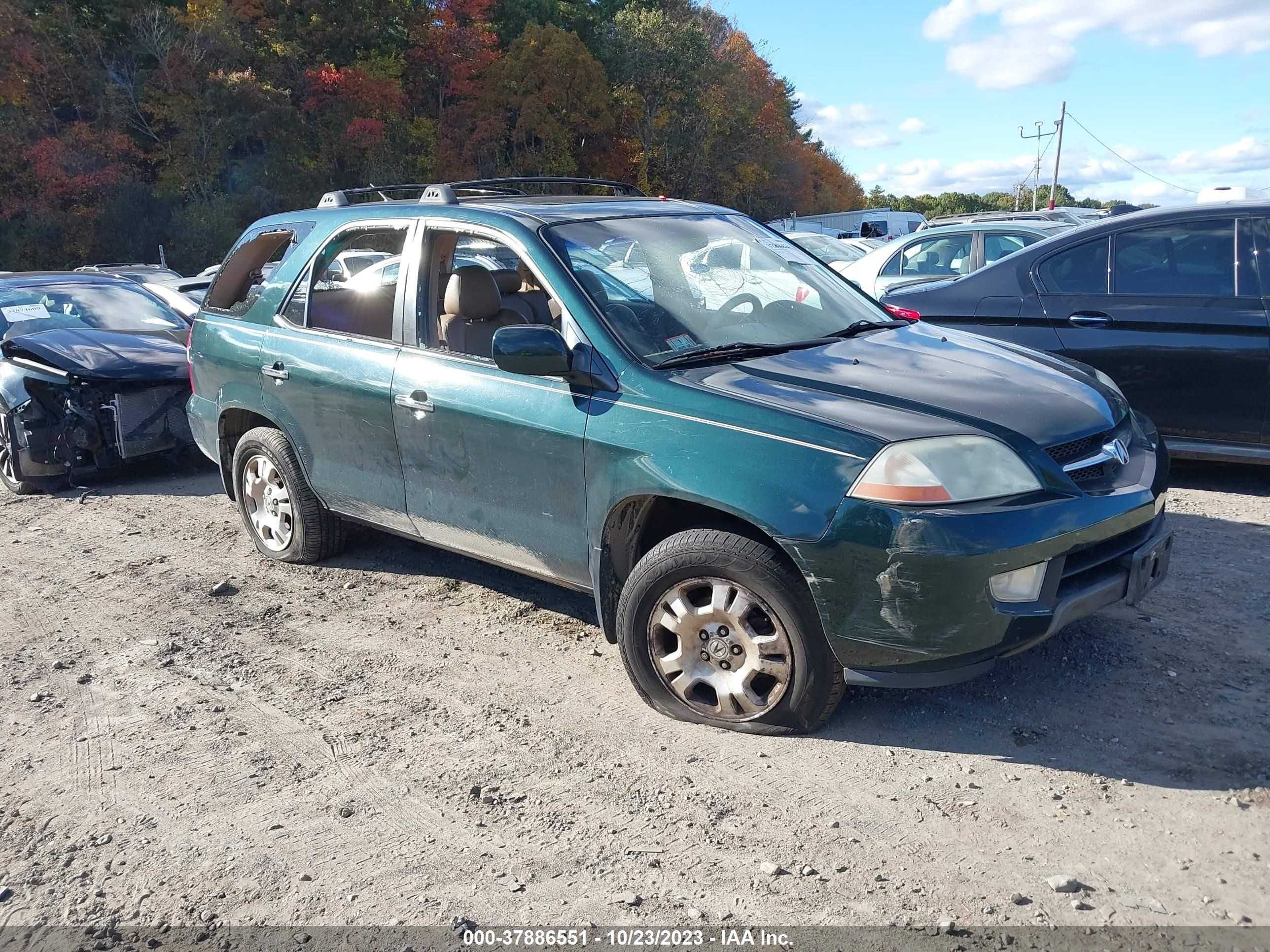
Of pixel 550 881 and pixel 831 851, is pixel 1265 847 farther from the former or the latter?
pixel 550 881

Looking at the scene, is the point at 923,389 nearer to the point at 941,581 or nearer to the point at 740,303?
the point at 941,581

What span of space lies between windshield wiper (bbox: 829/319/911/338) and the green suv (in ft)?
0.10

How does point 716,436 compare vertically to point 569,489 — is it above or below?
above

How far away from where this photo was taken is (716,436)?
3424mm

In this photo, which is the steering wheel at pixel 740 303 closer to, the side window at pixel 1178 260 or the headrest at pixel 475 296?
the headrest at pixel 475 296

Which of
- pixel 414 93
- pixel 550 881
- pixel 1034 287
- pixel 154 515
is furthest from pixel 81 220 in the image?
pixel 550 881

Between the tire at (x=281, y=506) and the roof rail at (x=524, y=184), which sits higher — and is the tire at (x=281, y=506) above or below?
below

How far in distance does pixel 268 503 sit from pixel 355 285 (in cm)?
144

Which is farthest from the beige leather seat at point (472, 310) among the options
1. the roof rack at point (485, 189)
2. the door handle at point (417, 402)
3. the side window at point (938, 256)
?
the side window at point (938, 256)

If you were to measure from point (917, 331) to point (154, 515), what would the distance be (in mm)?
5068

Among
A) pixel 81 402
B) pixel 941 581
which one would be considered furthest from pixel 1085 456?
pixel 81 402

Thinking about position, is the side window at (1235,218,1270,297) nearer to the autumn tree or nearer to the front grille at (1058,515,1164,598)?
the front grille at (1058,515,1164,598)

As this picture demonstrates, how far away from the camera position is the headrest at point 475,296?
176 inches

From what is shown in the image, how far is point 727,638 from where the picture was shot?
11.6 ft
